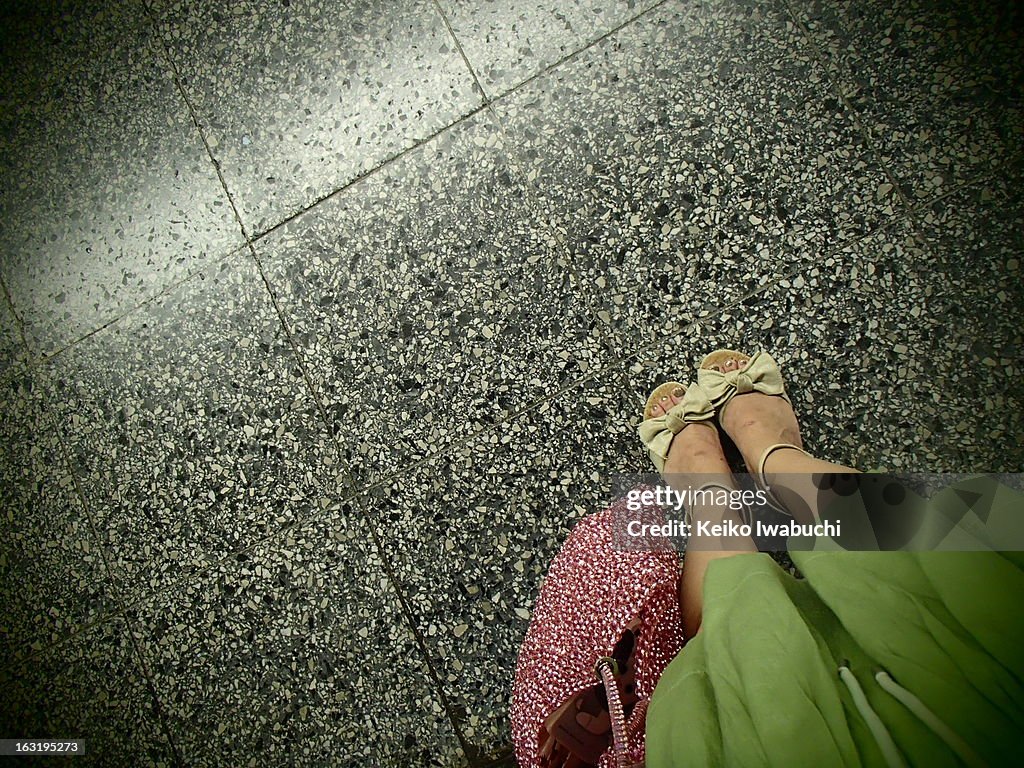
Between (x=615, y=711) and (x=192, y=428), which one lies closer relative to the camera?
(x=615, y=711)

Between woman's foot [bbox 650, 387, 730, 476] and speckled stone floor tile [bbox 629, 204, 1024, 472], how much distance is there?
15cm

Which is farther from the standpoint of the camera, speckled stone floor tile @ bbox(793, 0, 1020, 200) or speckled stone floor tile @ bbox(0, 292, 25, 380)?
speckled stone floor tile @ bbox(0, 292, 25, 380)

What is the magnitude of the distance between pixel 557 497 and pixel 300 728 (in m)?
0.86

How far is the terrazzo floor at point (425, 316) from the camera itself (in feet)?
5.04

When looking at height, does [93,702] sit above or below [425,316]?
below

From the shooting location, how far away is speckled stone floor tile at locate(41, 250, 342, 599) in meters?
1.63

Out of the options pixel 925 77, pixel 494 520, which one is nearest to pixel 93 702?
pixel 494 520

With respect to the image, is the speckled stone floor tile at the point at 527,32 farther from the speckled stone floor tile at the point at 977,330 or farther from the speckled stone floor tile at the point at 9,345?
the speckled stone floor tile at the point at 9,345

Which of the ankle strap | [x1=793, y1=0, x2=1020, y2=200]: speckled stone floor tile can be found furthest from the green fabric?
[x1=793, y1=0, x2=1020, y2=200]: speckled stone floor tile

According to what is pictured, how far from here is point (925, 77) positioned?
5.21 feet

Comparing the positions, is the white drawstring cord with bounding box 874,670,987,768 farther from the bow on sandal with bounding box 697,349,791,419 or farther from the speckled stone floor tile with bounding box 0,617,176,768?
the speckled stone floor tile with bounding box 0,617,176,768

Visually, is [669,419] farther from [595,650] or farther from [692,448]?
[595,650]

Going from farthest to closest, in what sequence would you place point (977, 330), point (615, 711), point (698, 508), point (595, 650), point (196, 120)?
point (196, 120), point (977, 330), point (698, 508), point (595, 650), point (615, 711)

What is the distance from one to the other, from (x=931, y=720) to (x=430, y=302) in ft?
4.30
